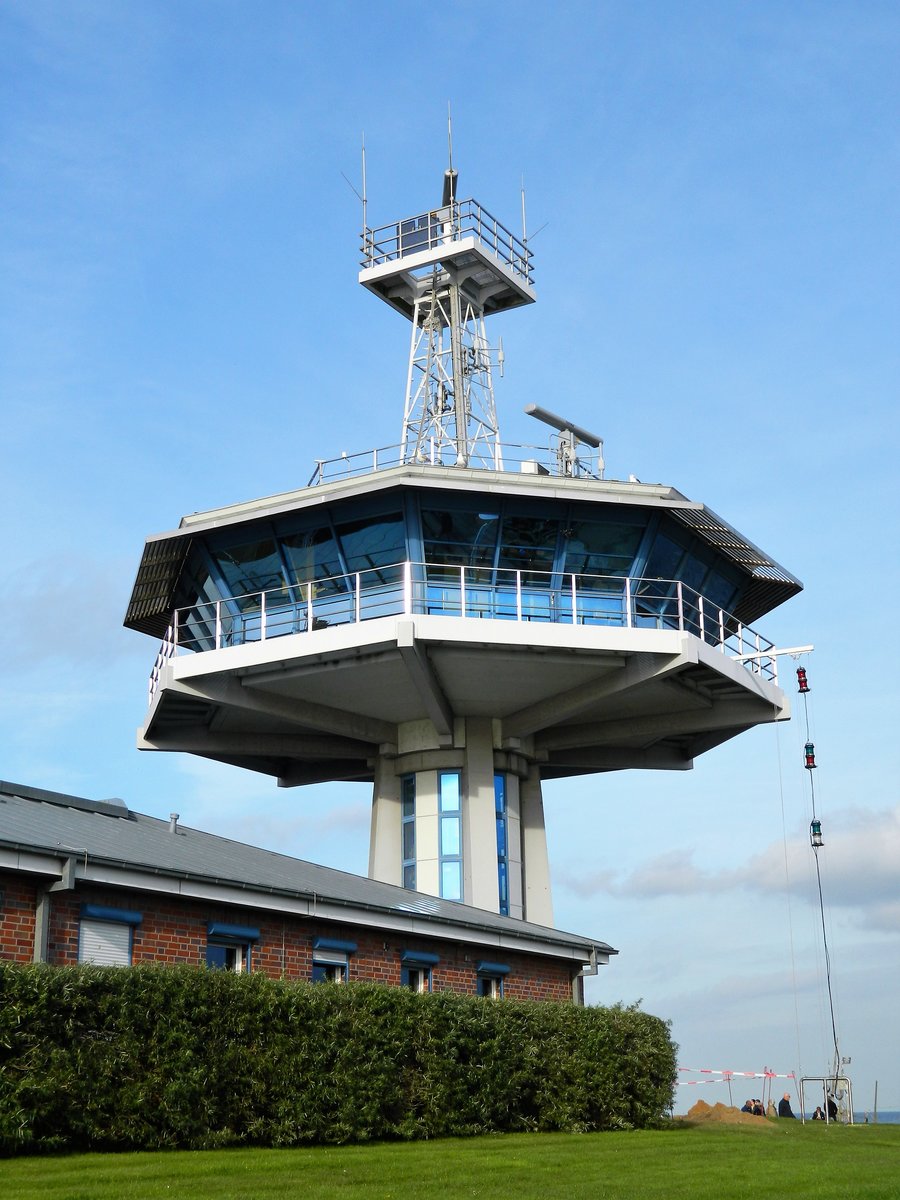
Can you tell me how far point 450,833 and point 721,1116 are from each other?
27.9ft

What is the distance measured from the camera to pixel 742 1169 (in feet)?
57.4

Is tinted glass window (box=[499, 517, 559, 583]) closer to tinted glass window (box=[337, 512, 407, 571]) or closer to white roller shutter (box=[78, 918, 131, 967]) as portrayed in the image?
tinted glass window (box=[337, 512, 407, 571])

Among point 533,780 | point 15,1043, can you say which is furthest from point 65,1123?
point 533,780

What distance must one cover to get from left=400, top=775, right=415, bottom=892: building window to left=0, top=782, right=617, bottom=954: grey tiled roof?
12.6 ft

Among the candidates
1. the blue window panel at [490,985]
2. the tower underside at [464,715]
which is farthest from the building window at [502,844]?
the blue window panel at [490,985]

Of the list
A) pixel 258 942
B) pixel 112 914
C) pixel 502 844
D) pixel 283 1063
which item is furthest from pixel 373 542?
pixel 283 1063

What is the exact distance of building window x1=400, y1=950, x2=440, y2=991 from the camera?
969 inches

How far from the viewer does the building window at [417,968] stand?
24.6 m

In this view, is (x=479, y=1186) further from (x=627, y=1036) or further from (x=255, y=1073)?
(x=627, y=1036)

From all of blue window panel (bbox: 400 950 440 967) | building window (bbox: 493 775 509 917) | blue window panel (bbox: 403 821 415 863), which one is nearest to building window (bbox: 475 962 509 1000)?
blue window panel (bbox: 400 950 440 967)

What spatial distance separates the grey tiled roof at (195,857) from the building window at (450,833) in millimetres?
2738

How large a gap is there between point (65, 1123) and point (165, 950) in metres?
4.73

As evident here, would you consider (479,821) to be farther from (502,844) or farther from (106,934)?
(106,934)

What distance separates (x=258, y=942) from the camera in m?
21.8
